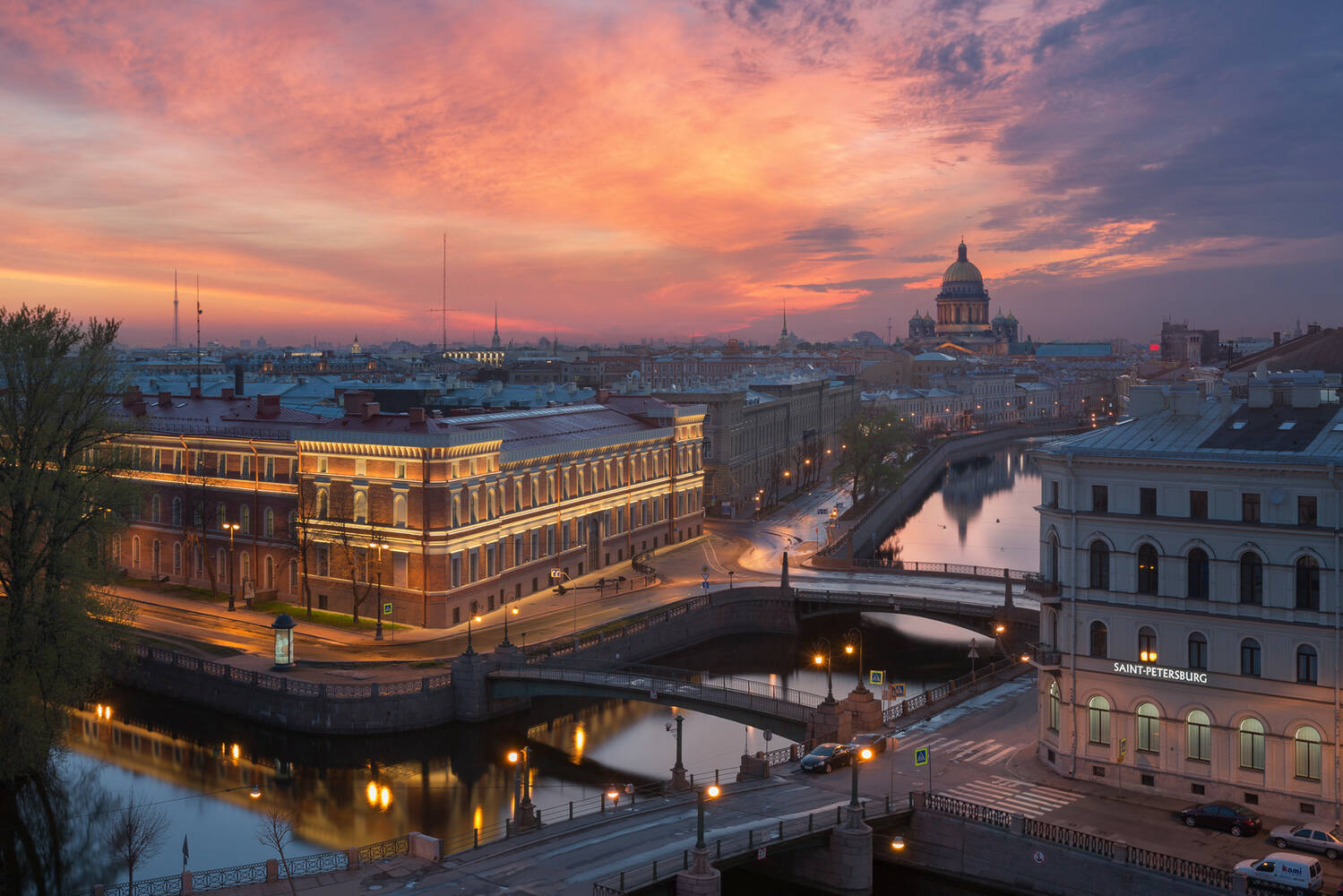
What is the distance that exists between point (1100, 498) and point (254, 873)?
27.5 meters

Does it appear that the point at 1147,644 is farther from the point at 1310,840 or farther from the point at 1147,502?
the point at 1310,840

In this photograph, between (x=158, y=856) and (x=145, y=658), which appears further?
(x=145, y=658)

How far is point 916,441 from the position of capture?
168875mm

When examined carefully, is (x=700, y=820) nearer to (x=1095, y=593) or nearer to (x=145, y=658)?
(x=1095, y=593)

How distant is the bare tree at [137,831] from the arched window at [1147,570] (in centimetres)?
3078

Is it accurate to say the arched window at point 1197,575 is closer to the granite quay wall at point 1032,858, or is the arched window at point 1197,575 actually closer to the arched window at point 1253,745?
the arched window at point 1253,745

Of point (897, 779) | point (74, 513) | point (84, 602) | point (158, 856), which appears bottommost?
point (158, 856)

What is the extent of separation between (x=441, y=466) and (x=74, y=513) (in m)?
18.1

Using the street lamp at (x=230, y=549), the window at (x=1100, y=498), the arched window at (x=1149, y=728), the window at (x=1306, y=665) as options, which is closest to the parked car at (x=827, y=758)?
the arched window at (x=1149, y=728)

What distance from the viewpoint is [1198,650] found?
36.3 metres

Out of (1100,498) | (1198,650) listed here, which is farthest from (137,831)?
(1198,650)

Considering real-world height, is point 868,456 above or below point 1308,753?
above

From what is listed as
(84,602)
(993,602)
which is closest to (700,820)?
(84,602)

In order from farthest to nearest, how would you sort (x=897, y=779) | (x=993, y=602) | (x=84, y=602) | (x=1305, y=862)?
(x=993, y=602)
(x=84, y=602)
(x=897, y=779)
(x=1305, y=862)
